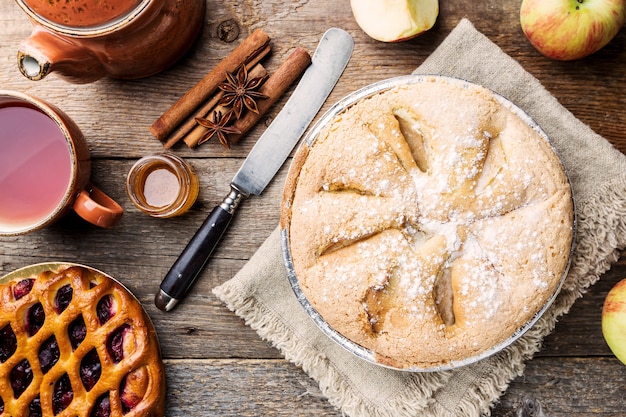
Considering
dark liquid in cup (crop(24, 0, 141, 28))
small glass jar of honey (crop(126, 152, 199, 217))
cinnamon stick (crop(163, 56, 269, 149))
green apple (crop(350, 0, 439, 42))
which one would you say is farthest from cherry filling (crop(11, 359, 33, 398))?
green apple (crop(350, 0, 439, 42))

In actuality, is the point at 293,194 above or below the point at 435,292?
above

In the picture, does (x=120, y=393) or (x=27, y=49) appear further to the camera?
(x=120, y=393)

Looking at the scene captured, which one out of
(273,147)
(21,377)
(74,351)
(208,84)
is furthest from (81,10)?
(21,377)

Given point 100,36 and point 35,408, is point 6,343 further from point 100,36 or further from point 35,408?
point 100,36

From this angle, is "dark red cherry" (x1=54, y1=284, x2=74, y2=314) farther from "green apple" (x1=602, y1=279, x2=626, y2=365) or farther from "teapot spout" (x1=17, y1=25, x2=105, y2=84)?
"green apple" (x1=602, y1=279, x2=626, y2=365)

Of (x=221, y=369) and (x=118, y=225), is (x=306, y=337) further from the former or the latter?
(x=118, y=225)

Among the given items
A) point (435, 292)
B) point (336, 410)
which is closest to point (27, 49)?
point (435, 292)

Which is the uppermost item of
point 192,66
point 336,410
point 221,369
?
point 192,66
